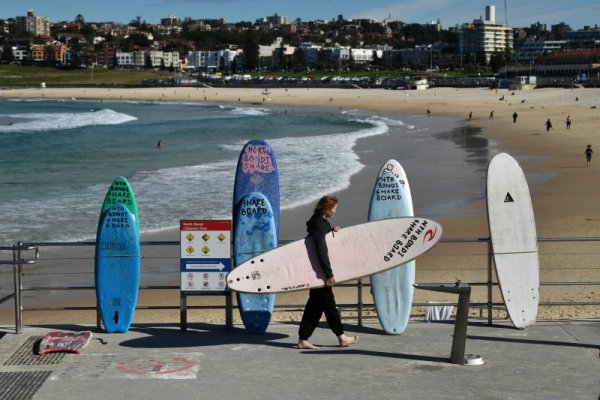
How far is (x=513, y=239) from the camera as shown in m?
8.64

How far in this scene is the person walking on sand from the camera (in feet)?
25.8

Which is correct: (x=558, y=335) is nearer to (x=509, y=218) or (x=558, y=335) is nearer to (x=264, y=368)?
(x=509, y=218)

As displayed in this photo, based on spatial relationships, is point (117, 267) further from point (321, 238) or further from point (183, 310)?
point (321, 238)

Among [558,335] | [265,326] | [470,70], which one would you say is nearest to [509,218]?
[558,335]

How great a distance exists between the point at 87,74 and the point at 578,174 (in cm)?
18136

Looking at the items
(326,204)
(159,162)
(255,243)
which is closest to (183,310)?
(255,243)

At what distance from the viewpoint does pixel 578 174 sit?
27.5m

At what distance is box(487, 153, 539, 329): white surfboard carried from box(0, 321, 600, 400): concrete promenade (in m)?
0.31

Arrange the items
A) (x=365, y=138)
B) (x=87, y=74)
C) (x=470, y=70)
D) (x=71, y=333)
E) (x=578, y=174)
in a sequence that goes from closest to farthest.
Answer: (x=71, y=333) < (x=578, y=174) < (x=365, y=138) < (x=470, y=70) < (x=87, y=74)

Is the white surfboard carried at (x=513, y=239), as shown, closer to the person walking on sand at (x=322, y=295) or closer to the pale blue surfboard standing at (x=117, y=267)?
the person walking on sand at (x=322, y=295)

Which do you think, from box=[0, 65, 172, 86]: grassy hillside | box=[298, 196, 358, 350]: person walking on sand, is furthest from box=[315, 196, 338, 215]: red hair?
box=[0, 65, 172, 86]: grassy hillside

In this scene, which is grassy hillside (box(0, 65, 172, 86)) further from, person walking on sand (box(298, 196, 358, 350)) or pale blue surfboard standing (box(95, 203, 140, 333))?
person walking on sand (box(298, 196, 358, 350))

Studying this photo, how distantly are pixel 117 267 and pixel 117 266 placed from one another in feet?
0.04

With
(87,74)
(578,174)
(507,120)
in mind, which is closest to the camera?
(578,174)
